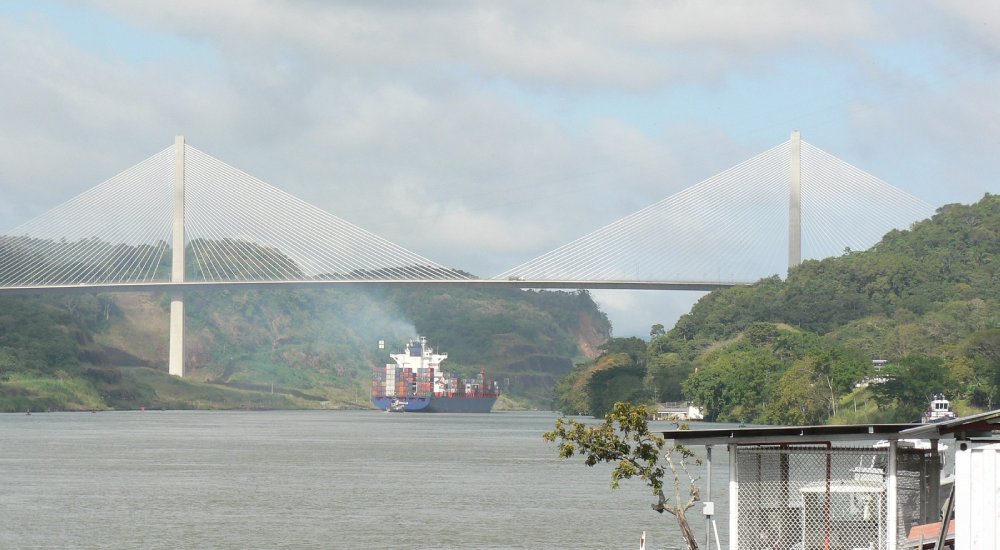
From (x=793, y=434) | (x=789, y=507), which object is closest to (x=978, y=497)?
→ (x=793, y=434)

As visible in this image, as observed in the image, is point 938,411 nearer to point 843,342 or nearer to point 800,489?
point 843,342

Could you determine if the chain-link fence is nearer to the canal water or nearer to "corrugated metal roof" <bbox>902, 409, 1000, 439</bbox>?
"corrugated metal roof" <bbox>902, 409, 1000, 439</bbox>

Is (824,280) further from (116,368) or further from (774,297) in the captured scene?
(116,368)

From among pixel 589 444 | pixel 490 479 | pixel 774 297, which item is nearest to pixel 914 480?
pixel 589 444

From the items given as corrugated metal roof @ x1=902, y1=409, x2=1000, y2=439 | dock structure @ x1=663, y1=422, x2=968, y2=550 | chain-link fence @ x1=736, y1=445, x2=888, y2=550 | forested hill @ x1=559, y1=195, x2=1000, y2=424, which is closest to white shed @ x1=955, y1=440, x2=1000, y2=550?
corrugated metal roof @ x1=902, y1=409, x2=1000, y2=439

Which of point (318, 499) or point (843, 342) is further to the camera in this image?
point (843, 342)

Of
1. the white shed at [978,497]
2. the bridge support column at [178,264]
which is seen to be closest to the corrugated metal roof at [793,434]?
the white shed at [978,497]
